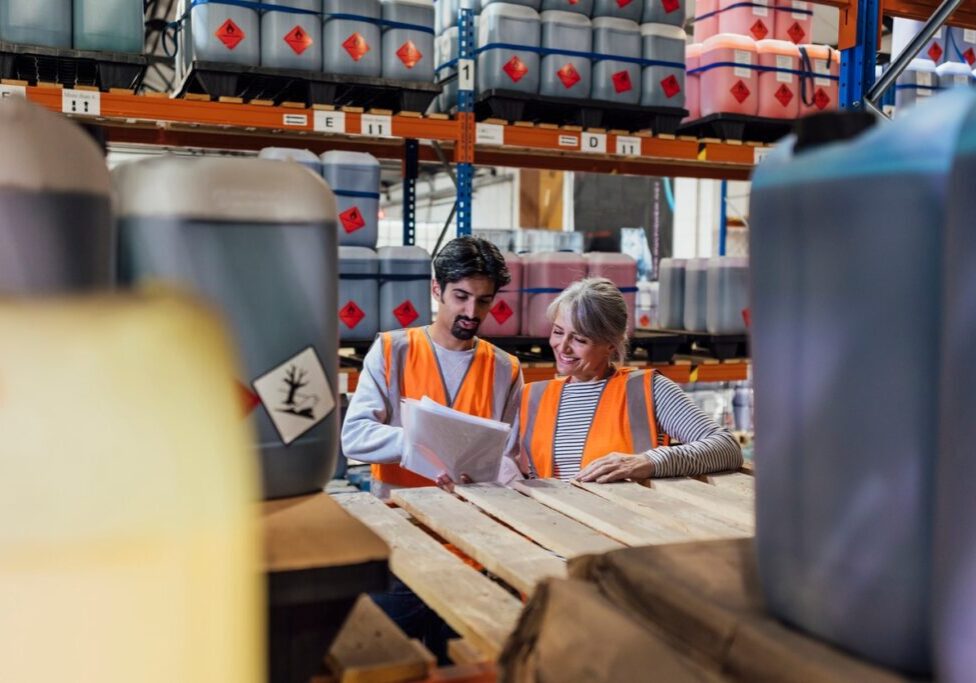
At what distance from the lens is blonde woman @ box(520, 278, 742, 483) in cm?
316

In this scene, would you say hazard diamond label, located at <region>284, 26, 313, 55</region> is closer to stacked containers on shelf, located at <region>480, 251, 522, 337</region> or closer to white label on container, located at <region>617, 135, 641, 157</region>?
stacked containers on shelf, located at <region>480, 251, 522, 337</region>

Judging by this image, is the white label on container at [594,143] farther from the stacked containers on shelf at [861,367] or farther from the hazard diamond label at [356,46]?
the stacked containers on shelf at [861,367]

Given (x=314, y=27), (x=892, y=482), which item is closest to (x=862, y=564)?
(x=892, y=482)

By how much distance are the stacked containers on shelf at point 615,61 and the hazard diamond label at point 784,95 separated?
1.07 meters

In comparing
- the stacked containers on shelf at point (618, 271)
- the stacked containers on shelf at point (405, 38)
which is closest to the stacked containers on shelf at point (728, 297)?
the stacked containers on shelf at point (618, 271)

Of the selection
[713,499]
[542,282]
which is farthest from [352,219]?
[713,499]

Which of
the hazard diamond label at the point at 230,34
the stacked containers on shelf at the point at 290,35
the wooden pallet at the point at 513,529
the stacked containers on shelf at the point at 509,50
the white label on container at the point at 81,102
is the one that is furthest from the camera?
the stacked containers on shelf at the point at 509,50

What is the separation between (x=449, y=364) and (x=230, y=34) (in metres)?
2.02

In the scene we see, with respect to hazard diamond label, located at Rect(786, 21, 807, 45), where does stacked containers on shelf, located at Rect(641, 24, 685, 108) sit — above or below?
below

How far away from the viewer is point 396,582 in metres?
2.05

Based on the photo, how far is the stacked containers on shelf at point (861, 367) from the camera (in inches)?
27.8

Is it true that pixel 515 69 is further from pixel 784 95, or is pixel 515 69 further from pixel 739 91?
pixel 784 95

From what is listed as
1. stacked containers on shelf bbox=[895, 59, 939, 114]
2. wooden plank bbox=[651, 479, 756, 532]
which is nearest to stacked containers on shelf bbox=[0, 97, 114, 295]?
wooden plank bbox=[651, 479, 756, 532]

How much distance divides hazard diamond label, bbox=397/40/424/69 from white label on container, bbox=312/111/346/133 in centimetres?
44
